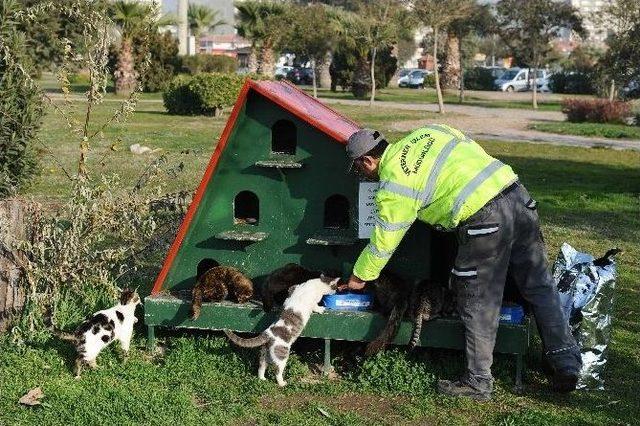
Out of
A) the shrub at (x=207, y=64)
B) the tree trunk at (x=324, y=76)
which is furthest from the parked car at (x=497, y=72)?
the shrub at (x=207, y=64)

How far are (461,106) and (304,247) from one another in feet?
114

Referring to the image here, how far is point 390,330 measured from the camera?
620 centimetres

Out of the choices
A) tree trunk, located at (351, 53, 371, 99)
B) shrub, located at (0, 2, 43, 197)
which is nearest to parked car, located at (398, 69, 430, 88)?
tree trunk, located at (351, 53, 371, 99)

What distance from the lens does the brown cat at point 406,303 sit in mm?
6191

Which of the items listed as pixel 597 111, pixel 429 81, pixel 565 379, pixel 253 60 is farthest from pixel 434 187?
pixel 429 81

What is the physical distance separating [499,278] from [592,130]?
23650mm

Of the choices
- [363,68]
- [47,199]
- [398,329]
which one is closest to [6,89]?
[47,199]

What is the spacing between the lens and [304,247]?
22.1 feet

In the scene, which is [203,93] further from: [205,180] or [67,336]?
[67,336]

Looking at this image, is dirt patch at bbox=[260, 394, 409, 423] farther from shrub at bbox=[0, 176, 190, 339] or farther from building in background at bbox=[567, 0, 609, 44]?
building in background at bbox=[567, 0, 609, 44]

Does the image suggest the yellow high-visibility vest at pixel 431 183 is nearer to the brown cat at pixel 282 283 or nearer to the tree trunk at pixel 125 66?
the brown cat at pixel 282 283

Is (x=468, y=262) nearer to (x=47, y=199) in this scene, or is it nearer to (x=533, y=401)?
(x=533, y=401)

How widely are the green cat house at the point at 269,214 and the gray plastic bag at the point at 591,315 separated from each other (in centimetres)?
103

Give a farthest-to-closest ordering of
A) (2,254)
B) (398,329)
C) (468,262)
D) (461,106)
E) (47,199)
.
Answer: (461,106), (47,199), (2,254), (398,329), (468,262)
